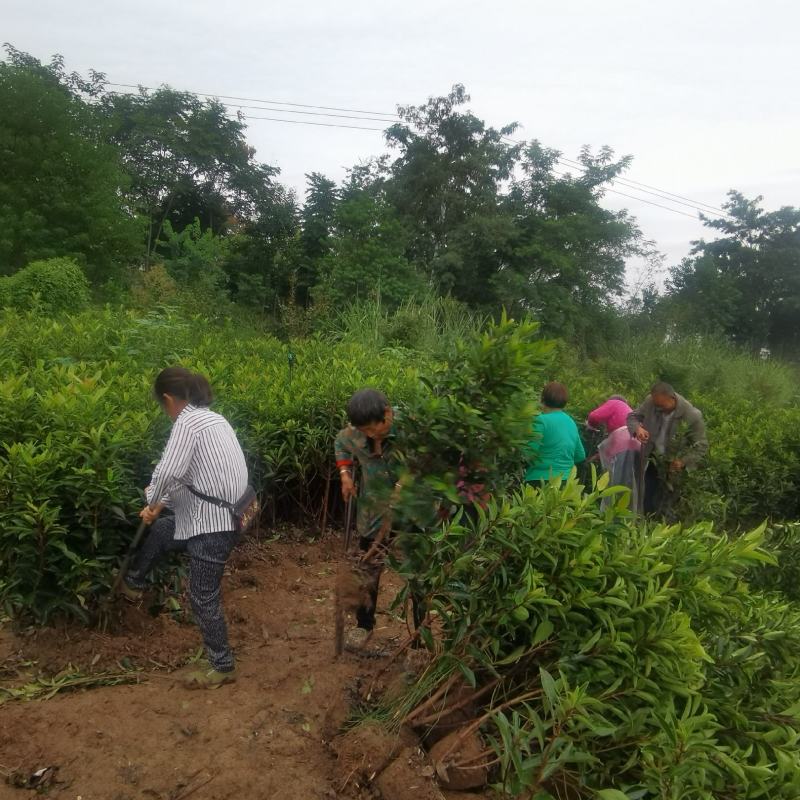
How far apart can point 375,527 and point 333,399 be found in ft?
7.39

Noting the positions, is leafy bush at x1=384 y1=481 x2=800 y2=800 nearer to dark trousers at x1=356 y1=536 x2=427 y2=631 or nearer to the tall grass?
dark trousers at x1=356 y1=536 x2=427 y2=631

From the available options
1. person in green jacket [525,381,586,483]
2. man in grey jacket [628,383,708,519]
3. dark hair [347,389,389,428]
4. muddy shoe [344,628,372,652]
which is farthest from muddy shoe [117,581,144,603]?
man in grey jacket [628,383,708,519]

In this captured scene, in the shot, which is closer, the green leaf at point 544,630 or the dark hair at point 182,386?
the green leaf at point 544,630

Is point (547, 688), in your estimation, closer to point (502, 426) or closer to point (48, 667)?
point (502, 426)

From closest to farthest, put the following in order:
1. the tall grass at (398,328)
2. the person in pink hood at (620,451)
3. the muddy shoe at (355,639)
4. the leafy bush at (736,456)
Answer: the muddy shoe at (355,639) → the person in pink hood at (620,451) → the leafy bush at (736,456) → the tall grass at (398,328)

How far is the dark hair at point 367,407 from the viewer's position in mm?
3838

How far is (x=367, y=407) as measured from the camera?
3.84 m

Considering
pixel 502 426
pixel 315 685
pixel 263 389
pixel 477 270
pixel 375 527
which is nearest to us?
pixel 502 426

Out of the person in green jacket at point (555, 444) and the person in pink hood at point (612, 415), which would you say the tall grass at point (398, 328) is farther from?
the person in green jacket at point (555, 444)

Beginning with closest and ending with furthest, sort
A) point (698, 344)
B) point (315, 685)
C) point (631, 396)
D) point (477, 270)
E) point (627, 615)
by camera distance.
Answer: point (627, 615), point (315, 685), point (631, 396), point (698, 344), point (477, 270)

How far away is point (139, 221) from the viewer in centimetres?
2058

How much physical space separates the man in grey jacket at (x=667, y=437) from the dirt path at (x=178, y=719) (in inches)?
124

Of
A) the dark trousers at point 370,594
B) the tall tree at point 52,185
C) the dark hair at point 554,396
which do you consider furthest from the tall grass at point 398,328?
the tall tree at point 52,185

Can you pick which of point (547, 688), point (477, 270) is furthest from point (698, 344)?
point (547, 688)
